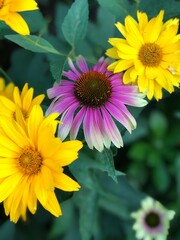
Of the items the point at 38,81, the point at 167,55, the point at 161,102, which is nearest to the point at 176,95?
the point at 161,102

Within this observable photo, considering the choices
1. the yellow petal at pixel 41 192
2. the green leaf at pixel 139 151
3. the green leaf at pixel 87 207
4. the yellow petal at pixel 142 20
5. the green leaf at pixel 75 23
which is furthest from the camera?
the green leaf at pixel 139 151

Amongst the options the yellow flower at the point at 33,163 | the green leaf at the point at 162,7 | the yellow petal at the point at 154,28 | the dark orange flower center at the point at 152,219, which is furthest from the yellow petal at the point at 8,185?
the dark orange flower center at the point at 152,219

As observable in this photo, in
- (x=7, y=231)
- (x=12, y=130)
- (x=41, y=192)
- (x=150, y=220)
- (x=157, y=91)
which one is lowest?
(x=7, y=231)

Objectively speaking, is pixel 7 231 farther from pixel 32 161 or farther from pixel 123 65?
pixel 123 65

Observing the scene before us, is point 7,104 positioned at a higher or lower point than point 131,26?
lower

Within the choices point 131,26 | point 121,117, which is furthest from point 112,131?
point 131,26

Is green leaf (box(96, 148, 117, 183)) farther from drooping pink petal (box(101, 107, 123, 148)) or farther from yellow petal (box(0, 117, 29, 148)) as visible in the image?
yellow petal (box(0, 117, 29, 148))

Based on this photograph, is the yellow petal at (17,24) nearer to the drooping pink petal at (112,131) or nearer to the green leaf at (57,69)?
the green leaf at (57,69)
